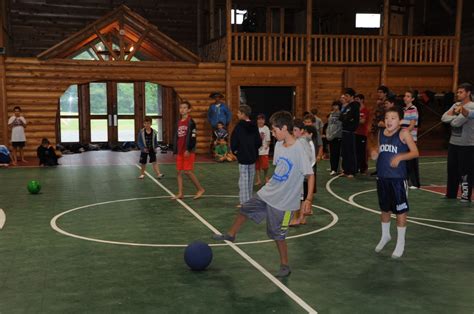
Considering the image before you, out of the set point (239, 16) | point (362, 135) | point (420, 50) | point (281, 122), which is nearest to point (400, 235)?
point (281, 122)

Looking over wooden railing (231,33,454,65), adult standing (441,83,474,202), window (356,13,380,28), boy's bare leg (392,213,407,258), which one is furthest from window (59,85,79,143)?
boy's bare leg (392,213,407,258)

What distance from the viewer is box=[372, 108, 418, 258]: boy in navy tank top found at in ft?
21.2

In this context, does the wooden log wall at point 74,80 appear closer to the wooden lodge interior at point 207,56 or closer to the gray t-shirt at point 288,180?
the wooden lodge interior at point 207,56

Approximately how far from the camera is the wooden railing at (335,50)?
20.7 m

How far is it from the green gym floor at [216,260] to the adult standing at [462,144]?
49 cm

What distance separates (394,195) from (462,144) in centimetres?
445

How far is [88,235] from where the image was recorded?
7.73 m

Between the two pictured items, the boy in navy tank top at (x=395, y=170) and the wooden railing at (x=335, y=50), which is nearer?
the boy in navy tank top at (x=395, y=170)

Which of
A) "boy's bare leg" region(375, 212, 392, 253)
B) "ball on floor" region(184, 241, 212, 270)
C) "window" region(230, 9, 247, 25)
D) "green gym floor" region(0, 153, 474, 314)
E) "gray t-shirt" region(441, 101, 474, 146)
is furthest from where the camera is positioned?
"window" region(230, 9, 247, 25)

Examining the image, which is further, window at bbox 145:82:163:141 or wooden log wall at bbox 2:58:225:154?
window at bbox 145:82:163:141

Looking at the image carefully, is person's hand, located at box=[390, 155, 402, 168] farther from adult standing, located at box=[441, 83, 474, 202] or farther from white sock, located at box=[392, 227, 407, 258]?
adult standing, located at box=[441, 83, 474, 202]

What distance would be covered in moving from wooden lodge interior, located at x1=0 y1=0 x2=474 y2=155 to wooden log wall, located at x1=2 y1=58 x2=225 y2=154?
1.4 inches

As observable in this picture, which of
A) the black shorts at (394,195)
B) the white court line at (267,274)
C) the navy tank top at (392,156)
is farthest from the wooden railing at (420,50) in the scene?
the black shorts at (394,195)

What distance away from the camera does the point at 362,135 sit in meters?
14.4
